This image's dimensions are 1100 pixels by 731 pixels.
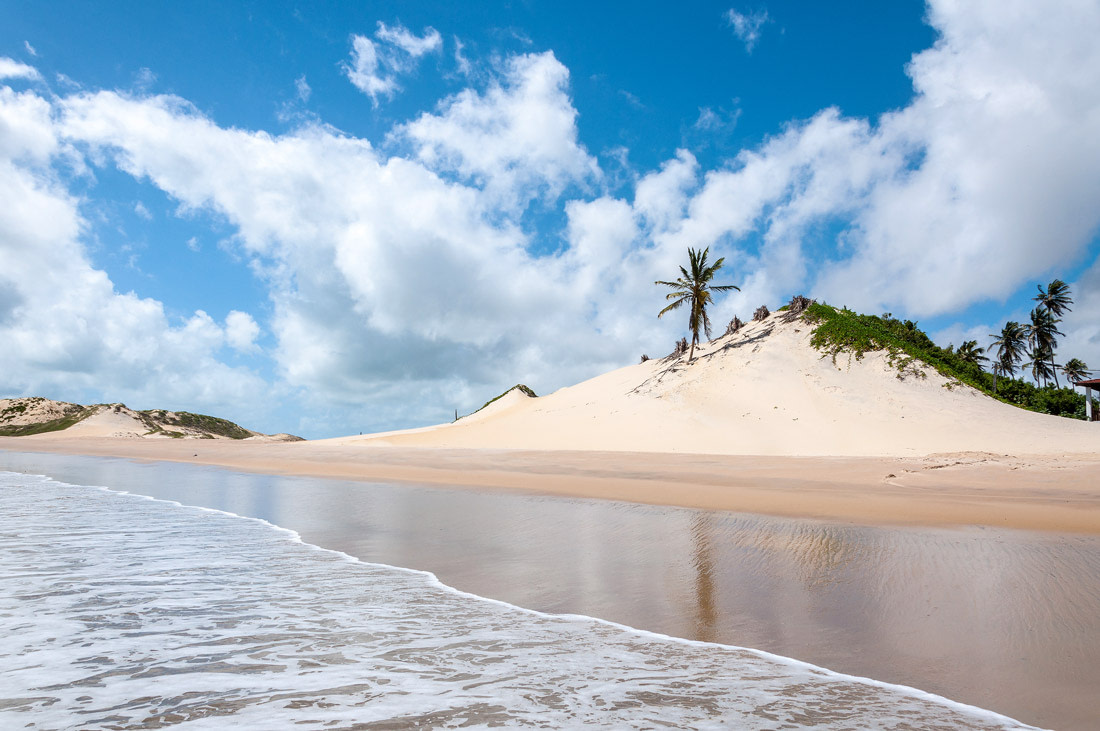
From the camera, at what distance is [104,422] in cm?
6138

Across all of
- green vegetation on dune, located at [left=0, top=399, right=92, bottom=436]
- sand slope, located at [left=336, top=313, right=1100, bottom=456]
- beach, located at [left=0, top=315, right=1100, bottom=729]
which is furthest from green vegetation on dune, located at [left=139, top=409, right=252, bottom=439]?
beach, located at [left=0, top=315, right=1100, bottom=729]

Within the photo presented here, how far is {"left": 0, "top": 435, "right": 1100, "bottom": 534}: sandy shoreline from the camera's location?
30.0 feet

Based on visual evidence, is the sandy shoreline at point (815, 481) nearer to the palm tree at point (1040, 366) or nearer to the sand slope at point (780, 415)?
the sand slope at point (780, 415)

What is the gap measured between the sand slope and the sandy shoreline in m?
6.80

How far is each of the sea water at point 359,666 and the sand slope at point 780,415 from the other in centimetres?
2155

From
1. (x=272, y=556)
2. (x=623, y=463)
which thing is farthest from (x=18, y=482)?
(x=623, y=463)

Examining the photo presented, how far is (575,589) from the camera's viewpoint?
516 cm

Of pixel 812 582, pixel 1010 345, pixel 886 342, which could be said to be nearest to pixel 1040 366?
pixel 1010 345

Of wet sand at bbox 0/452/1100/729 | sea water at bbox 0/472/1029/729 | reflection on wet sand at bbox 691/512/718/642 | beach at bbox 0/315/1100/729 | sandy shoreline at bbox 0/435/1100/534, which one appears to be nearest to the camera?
sea water at bbox 0/472/1029/729

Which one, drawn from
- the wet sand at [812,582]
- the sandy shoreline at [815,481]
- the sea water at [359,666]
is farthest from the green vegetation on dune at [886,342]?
the sea water at [359,666]

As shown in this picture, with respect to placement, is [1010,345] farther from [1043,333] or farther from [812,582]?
[812,582]

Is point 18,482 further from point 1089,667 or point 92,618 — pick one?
point 1089,667

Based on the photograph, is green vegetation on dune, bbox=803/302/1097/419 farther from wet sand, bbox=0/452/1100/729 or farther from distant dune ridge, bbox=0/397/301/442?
distant dune ridge, bbox=0/397/301/442

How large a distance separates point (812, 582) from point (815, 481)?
8.99 metres
